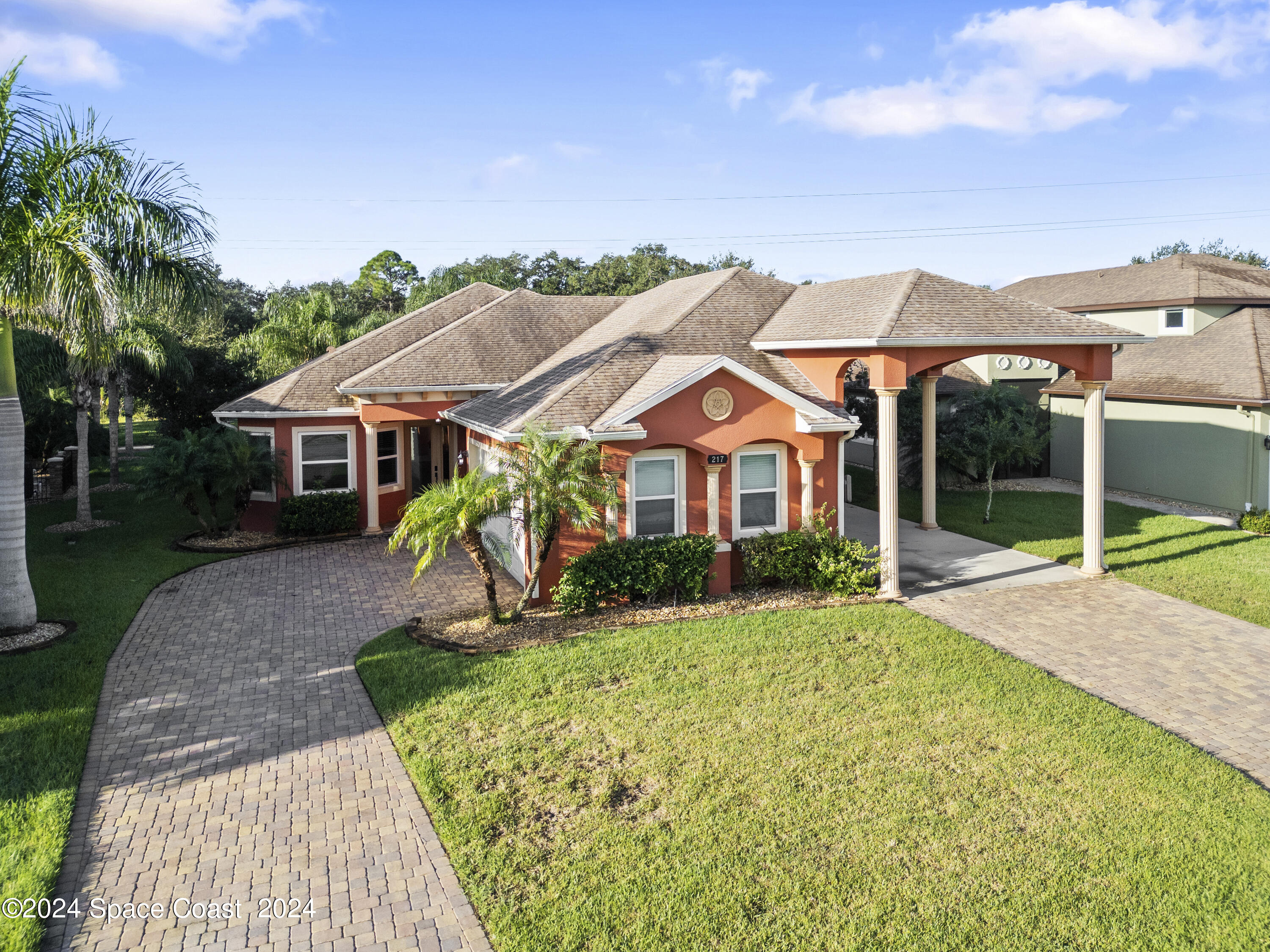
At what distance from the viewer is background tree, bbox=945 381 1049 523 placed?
20344 mm

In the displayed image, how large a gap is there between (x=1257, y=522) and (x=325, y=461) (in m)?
21.7

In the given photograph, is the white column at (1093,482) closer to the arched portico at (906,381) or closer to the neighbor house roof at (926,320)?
the arched portico at (906,381)

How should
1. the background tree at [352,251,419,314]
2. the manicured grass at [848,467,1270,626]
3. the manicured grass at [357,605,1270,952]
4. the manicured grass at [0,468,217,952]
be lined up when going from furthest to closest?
the background tree at [352,251,419,314] → the manicured grass at [848,467,1270,626] → the manicured grass at [0,468,217,952] → the manicured grass at [357,605,1270,952]

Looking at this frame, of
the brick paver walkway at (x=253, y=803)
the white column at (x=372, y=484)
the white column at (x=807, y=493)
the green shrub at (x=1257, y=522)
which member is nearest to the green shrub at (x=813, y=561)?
the white column at (x=807, y=493)

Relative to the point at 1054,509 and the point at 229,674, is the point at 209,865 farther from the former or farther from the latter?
the point at 1054,509

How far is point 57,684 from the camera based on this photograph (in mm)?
10508

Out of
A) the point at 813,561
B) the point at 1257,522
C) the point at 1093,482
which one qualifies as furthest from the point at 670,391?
the point at 1257,522

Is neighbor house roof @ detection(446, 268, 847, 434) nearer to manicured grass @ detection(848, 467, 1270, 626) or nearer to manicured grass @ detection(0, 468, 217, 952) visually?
manicured grass @ detection(848, 467, 1270, 626)

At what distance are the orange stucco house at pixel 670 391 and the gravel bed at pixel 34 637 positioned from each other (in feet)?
23.1

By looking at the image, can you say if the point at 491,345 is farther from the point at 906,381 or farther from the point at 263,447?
the point at 906,381

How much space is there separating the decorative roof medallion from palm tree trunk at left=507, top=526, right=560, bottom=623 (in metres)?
3.18

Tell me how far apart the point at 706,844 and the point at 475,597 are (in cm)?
857

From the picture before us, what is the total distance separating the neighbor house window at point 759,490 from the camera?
14.8m

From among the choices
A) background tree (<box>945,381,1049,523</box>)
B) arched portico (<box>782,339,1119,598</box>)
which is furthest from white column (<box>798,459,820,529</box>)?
background tree (<box>945,381,1049,523</box>)
